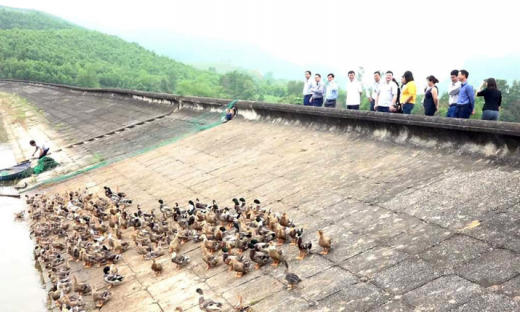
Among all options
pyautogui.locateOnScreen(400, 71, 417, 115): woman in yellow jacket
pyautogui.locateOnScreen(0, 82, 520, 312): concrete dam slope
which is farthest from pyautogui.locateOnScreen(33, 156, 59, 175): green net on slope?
pyautogui.locateOnScreen(400, 71, 417, 115): woman in yellow jacket

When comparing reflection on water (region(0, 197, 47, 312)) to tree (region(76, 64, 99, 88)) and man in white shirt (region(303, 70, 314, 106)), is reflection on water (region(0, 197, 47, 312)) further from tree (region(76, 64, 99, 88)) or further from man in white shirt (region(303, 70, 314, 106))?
tree (region(76, 64, 99, 88))

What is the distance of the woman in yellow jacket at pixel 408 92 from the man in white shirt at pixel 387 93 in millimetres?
274

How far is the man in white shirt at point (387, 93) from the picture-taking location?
13359mm

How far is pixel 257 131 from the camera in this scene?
16781 millimetres

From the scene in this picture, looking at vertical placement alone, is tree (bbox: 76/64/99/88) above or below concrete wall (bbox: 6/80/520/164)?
below

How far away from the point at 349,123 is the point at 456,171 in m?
4.77

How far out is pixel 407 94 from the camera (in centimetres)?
1309

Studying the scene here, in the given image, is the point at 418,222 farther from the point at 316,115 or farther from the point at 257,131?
the point at 257,131

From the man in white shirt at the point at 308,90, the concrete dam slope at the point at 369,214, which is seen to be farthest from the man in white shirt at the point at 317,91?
the concrete dam slope at the point at 369,214

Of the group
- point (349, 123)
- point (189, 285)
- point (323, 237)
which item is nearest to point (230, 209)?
point (189, 285)

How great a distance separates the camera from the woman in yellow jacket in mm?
13016

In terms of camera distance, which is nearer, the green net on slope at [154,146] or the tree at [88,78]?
the green net on slope at [154,146]

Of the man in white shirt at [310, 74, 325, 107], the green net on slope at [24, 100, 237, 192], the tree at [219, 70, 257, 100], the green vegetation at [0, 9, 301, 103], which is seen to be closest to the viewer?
the man in white shirt at [310, 74, 325, 107]

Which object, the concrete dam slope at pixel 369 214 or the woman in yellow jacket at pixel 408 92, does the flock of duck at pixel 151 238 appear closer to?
the concrete dam slope at pixel 369 214
